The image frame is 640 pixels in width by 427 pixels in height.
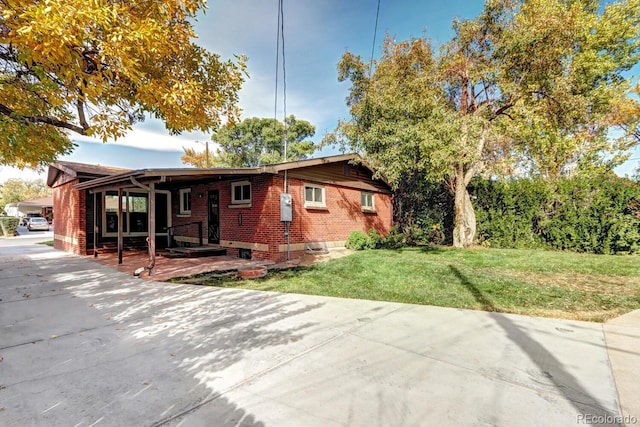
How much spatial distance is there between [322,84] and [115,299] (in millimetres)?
13088

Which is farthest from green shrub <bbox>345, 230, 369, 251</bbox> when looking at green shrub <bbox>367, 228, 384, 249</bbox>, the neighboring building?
the neighboring building

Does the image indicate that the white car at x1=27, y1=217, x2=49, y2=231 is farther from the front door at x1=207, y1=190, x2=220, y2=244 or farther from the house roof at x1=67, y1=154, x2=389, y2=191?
the front door at x1=207, y1=190, x2=220, y2=244

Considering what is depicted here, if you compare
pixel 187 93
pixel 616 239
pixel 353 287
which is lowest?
pixel 353 287

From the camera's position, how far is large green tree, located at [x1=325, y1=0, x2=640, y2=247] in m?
10.1

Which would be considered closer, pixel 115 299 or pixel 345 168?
pixel 115 299

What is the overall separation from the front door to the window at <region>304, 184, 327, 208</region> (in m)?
3.52

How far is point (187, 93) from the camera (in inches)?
248

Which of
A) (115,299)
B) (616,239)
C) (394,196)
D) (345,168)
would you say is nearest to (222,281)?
(115,299)

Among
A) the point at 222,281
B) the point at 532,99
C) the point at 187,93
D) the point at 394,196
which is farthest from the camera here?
the point at 394,196

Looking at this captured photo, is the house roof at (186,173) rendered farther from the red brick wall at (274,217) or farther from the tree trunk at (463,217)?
the tree trunk at (463,217)

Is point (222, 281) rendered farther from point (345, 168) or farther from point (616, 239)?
point (616, 239)

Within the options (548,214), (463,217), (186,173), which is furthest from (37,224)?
(548,214)

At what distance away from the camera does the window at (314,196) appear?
11438 millimetres

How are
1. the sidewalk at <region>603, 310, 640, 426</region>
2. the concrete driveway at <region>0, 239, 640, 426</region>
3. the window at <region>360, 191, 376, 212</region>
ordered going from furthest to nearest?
the window at <region>360, 191, 376, 212</region>
the sidewalk at <region>603, 310, 640, 426</region>
the concrete driveway at <region>0, 239, 640, 426</region>
